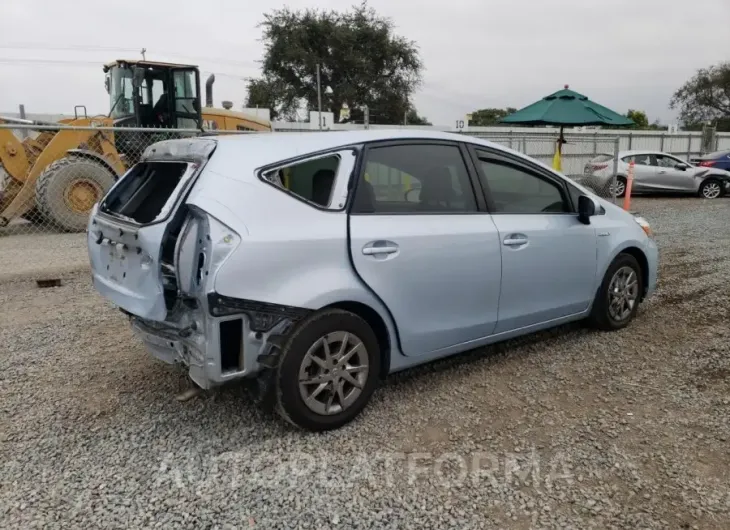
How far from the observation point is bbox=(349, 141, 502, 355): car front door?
3.37 metres

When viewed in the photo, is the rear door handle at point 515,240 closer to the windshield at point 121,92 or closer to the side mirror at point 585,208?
the side mirror at point 585,208

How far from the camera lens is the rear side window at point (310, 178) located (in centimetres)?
319

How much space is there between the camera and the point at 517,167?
426 centimetres

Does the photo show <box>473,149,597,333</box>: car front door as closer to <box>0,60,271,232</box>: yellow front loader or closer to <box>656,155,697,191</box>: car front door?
<box>0,60,271,232</box>: yellow front loader

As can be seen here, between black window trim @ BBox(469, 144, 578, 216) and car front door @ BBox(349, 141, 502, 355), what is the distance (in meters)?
0.07

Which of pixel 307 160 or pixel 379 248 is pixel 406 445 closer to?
pixel 379 248

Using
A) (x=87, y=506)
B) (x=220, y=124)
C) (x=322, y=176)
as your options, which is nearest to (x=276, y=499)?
(x=87, y=506)

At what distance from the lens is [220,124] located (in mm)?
13445

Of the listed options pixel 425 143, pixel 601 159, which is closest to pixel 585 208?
pixel 425 143

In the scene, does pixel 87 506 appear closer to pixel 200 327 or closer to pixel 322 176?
pixel 200 327

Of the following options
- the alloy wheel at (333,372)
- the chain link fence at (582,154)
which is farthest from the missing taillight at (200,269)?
the chain link fence at (582,154)

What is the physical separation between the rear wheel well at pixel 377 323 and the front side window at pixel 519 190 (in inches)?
47.1

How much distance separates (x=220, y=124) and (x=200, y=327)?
1132 cm

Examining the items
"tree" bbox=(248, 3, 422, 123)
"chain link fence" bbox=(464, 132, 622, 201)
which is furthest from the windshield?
"tree" bbox=(248, 3, 422, 123)
